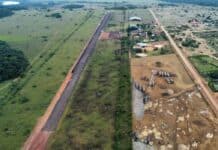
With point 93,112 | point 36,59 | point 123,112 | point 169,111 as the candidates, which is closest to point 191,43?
point 36,59

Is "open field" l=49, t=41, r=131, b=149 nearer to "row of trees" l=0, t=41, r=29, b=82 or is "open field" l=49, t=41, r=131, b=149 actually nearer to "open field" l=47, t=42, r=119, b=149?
"open field" l=47, t=42, r=119, b=149

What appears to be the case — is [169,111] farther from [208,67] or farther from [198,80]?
[208,67]

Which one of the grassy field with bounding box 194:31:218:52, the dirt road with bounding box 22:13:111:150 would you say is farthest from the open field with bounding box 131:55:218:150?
the grassy field with bounding box 194:31:218:52

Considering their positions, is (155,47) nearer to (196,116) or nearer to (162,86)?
(162,86)

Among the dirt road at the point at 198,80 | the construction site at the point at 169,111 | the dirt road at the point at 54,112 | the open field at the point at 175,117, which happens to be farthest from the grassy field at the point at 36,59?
the dirt road at the point at 198,80

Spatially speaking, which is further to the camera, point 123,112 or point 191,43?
point 191,43

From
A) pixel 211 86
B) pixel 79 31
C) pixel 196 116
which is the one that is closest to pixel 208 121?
pixel 196 116

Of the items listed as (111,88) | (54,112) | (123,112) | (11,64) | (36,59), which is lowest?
(36,59)
